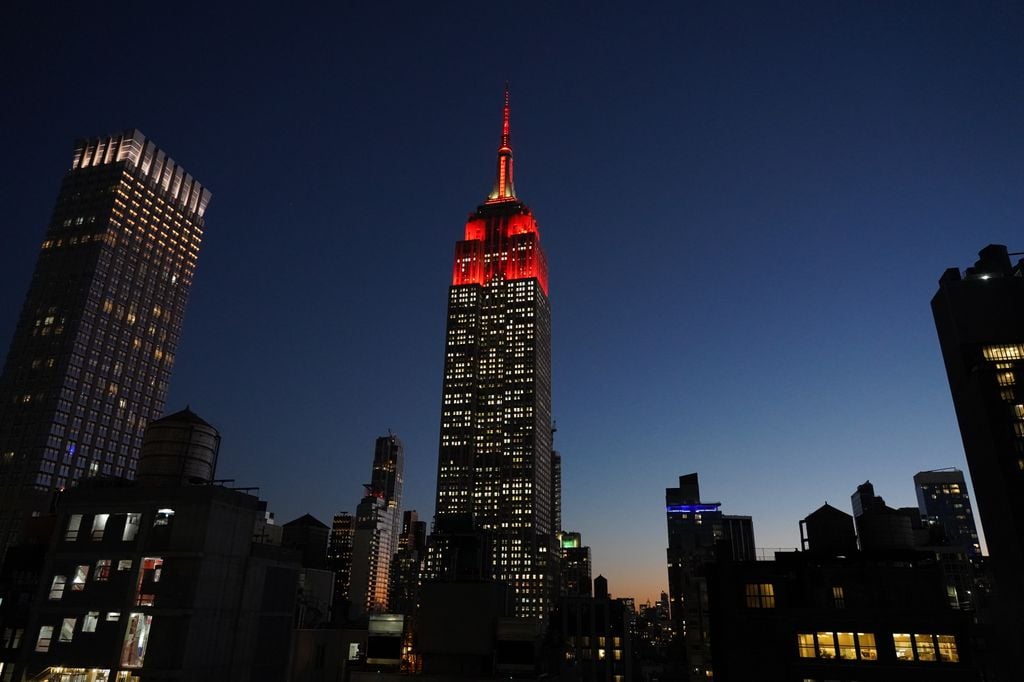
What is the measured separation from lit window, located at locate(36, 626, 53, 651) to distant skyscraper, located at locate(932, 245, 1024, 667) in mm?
137461

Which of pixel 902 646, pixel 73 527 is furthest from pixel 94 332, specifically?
pixel 902 646

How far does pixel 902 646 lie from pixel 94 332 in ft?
590

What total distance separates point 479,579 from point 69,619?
134ft

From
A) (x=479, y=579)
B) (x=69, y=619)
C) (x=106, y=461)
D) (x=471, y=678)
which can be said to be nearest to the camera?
(x=69, y=619)

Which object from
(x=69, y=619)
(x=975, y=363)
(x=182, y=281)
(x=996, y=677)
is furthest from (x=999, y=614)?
(x=182, y=281)

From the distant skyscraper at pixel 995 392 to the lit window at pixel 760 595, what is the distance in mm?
73881

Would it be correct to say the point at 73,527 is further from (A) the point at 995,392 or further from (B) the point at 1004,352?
(B) the point at 1004,352

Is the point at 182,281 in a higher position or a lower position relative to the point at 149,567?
higher

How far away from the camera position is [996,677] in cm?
10531

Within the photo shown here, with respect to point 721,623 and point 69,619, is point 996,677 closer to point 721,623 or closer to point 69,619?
point 721,623

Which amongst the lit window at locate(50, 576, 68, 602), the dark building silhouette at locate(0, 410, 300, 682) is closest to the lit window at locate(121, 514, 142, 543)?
the dark building silhouette at locate(0, 410, 300, 682)

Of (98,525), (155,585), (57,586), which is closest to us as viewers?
(155,585)

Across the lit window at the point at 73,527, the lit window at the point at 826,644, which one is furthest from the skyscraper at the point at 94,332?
the lit window at the point at 826,644

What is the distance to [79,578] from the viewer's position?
47.0 meters
